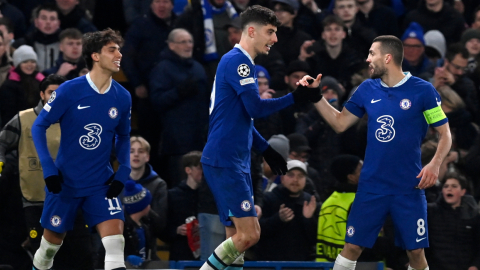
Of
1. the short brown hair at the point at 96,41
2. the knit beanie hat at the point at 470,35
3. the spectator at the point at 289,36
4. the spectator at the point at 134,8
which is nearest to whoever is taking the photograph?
the short brown hair at the point at 96,41

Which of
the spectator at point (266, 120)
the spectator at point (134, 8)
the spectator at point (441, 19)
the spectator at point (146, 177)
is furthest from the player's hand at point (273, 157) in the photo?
the spectator at point (441, 19)

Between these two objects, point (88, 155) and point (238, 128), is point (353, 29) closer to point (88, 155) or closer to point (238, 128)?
point (238, 128)

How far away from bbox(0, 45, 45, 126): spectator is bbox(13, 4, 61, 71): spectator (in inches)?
30.4

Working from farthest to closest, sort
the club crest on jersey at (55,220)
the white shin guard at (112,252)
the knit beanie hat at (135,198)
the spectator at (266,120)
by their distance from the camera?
the spectator at (266,120) → the knit beanie hat at (135,198) → the club crest on jersey at (55,220) → the white shin guard at (112,252)

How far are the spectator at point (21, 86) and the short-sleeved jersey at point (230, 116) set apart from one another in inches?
148

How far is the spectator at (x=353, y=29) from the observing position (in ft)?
40.8

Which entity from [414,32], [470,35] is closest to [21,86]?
[414,32]

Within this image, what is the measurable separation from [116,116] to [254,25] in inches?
54.4

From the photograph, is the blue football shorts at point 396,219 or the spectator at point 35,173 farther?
the spectator at point 35,173

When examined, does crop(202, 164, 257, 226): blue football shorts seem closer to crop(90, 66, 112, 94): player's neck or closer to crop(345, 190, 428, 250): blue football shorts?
crop(345, 190, 428, 250): blue football shorts

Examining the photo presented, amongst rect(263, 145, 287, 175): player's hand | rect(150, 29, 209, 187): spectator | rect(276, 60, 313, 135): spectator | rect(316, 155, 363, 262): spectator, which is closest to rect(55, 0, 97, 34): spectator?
rect(150, 29, 209, 187): spectator

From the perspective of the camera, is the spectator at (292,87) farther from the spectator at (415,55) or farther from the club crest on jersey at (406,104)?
the club crest on jersey at (406,104)

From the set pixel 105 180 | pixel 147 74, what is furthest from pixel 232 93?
pixel 147 74

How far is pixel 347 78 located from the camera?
1191 centimetres
